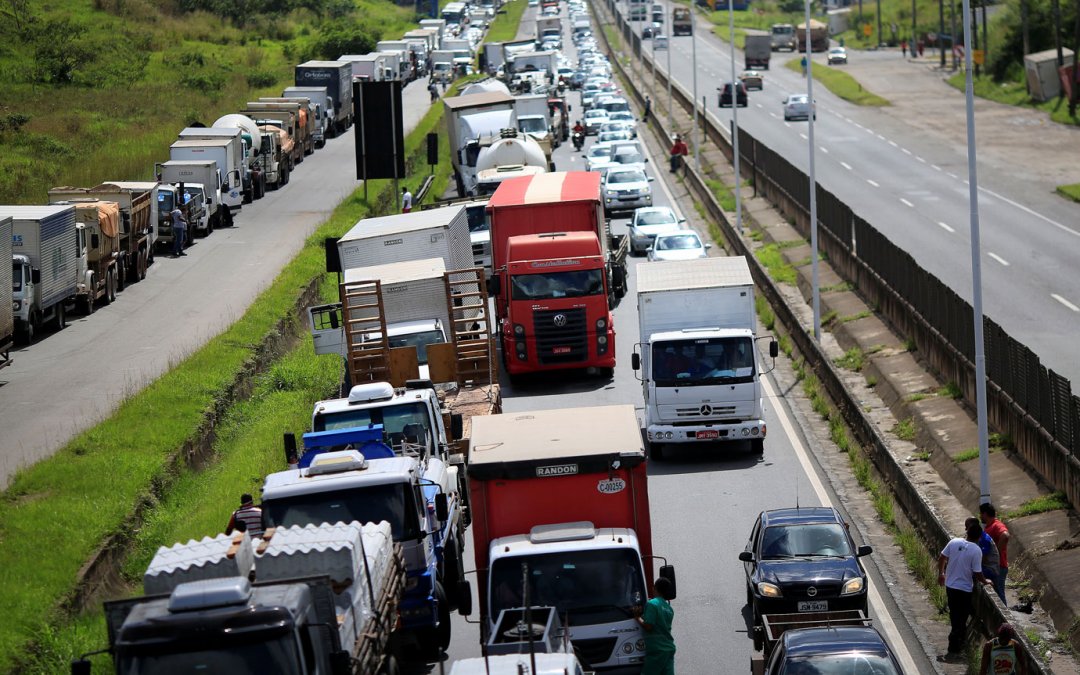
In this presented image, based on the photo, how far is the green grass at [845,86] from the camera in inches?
3684

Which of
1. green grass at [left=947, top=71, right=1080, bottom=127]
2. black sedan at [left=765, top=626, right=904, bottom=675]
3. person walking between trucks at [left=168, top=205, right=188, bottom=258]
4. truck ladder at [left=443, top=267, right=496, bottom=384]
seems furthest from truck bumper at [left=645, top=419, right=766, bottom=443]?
green grass at [left=947, top=71, right=1080, bottom=127]

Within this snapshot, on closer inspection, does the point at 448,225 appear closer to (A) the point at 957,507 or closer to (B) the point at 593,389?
(B) the point at 593,389

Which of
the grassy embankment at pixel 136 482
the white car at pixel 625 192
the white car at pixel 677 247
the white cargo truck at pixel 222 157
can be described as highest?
the white cargo truck at pixel 222 157

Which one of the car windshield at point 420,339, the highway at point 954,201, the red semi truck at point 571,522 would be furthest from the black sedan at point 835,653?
the highway at point 954,201

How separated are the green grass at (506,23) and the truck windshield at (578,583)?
14143 centimetres

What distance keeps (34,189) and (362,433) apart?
37865mm

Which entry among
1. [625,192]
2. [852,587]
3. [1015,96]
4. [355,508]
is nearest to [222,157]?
[625,192]

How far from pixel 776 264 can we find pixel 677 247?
12.2 ft

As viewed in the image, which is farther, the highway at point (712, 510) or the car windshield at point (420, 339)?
the car windshield at point (420, 339)

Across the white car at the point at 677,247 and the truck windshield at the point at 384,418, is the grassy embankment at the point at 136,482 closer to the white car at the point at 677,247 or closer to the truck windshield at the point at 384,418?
the truck windshield at the point at 384,418

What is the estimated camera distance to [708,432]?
25094 millimetres

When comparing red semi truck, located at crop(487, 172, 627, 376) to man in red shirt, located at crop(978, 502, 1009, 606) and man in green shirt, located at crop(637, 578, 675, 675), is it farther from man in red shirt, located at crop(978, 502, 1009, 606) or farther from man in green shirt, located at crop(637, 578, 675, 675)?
man in green shirt, located at crop(637, 578, 675, 675)

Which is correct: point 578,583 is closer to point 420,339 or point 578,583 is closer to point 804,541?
point 804,541

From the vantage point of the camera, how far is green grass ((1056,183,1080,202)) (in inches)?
2151
